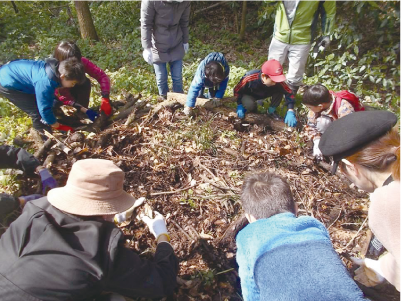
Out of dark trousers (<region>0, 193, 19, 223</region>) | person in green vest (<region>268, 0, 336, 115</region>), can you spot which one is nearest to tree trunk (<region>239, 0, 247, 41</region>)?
person in green vest (<region>268, 0, 336, 115</region>)

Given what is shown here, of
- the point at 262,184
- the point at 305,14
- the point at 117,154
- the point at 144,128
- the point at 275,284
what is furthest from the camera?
the point at 305,14

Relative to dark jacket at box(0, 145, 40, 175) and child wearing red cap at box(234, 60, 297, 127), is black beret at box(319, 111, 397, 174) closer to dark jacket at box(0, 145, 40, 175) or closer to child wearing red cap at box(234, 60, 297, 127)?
child wearing red cap at box(234, 60, 297, 127)

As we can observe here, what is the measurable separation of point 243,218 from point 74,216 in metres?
1.71

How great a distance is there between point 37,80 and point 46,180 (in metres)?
1.23

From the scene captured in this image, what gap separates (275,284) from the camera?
4.70ft

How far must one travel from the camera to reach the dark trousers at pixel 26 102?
3660 millimetres

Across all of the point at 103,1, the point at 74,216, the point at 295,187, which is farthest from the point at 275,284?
the point at 103,1

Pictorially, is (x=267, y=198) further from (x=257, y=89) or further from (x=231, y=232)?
(x=257, y=89)

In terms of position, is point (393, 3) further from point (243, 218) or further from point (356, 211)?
point (243, 218)

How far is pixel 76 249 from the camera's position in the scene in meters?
1.54

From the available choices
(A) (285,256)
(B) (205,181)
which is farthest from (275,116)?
(A) (285,256)

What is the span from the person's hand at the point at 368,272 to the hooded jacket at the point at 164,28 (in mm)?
3804

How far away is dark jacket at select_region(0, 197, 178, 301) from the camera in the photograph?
1.49 meters

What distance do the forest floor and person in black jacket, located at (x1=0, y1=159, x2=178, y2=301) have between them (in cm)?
86
